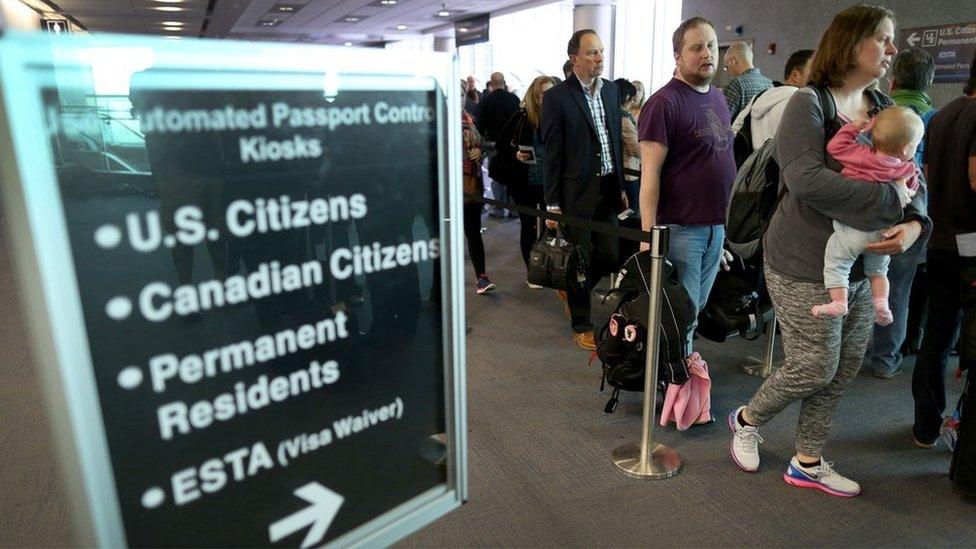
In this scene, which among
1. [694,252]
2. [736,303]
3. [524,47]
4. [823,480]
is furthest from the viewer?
[524,47]

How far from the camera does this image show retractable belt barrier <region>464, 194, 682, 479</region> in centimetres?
223

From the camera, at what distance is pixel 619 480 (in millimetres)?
2457

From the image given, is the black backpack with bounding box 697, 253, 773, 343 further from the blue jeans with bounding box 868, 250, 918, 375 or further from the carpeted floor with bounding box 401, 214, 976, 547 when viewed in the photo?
the blue jeans with bounding box 868, 250, 918, 375

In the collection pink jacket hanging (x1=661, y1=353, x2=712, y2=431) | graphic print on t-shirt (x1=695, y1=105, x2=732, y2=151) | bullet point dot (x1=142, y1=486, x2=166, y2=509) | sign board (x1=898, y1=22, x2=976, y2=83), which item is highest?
sign board (x1=898, y1=22, x2=976, y2=83)

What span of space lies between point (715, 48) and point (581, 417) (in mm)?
1657

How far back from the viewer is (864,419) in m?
2.91

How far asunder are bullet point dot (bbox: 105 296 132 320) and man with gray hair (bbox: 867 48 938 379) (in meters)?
3.28

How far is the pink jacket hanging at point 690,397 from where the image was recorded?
2.76 meters

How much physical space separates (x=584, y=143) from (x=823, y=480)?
2.02m

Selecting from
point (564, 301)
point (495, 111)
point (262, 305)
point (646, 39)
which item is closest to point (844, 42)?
point (262, 305)

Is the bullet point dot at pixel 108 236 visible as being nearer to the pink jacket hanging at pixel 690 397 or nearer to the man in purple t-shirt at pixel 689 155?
the man in purple t-shirt at pixel 689 155

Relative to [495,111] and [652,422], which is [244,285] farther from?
[495,111]

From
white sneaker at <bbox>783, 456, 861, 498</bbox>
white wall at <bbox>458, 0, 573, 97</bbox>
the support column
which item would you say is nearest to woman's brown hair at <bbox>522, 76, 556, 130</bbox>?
white sneaker at <bbox>783, 456, 861, 498</bbox>

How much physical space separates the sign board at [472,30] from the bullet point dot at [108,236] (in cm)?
1432
